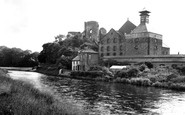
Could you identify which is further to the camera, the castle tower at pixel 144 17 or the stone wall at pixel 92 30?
the stone wall at pixel 92 30

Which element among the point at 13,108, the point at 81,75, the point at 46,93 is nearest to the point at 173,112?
the point at 46,93

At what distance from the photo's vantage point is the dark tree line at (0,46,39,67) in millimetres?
97188

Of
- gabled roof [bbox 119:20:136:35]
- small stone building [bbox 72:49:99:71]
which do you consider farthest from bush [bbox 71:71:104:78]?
gabled roof [bbox 119:20:136:35]

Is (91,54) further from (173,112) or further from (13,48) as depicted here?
(13,48)

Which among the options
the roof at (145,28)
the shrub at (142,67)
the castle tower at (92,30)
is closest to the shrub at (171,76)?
the shrub at (142,67)

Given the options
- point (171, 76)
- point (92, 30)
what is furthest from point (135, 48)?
point (92, 30)

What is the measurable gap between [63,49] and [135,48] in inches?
1066

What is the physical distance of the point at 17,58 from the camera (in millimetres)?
101500

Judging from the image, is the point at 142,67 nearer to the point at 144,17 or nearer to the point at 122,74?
the point at 122,74

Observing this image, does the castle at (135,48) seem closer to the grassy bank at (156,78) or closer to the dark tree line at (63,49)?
the grassy bank at (156,78)

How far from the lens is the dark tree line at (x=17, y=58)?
97.2m

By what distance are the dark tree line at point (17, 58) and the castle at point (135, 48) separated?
40.4 metres

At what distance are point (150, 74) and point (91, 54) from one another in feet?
70.5

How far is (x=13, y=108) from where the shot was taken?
33.8 feet
